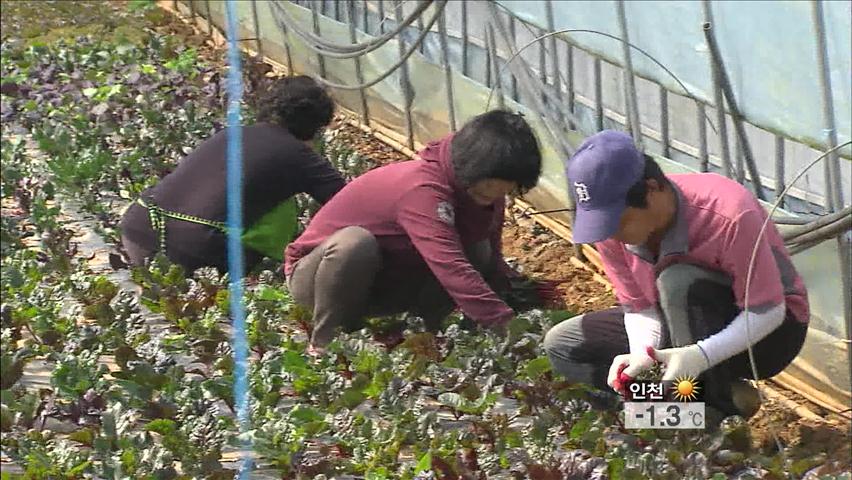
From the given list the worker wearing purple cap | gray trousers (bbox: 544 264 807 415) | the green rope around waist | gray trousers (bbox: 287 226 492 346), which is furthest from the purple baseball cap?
the green rope around waist

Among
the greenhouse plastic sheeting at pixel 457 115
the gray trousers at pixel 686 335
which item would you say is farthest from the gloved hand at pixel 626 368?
the greenhouse plastic sheeting at pixel 457 115

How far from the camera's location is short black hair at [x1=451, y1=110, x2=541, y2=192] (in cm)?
305

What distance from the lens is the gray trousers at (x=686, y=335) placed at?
2701mm

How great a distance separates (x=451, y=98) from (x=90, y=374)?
2111 millimetres

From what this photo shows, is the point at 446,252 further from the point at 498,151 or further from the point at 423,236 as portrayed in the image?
the point at 498,151

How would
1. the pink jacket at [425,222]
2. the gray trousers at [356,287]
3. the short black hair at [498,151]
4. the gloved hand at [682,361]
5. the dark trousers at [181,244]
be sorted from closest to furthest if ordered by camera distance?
1. the gloved hand at [682,361]
2. the short black hair at [498,151]
3. the pink jacket at [425,222]
4. the gray trousers at [356,287]
5. the dark trousers at [181,244]

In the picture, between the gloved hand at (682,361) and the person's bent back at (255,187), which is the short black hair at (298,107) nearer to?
the person's bent back at (255,187)

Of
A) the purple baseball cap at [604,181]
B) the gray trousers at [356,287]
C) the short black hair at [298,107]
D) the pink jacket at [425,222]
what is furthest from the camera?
the short black hair at [298,107]

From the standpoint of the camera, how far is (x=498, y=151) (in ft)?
9.98

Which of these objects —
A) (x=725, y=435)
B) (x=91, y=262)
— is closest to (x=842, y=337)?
(x=725, y=435)

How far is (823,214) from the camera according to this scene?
309 centimetres
